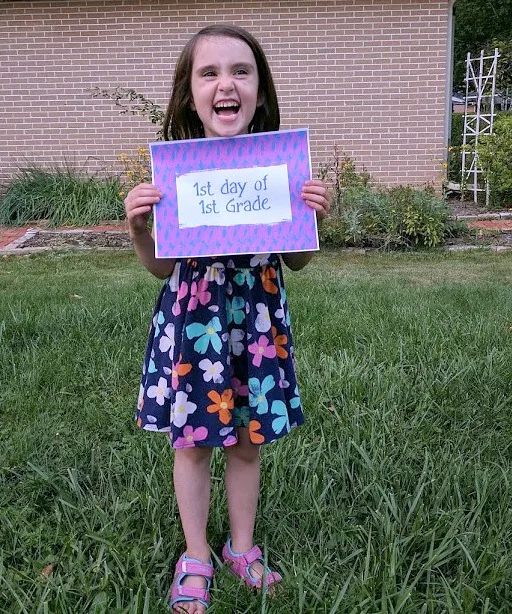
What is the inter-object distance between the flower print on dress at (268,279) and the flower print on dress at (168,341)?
26 cm

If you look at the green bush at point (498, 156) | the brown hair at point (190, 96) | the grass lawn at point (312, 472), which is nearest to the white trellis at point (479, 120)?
the green bush at point (498, 156)

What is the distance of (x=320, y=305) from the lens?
4102 millimetres

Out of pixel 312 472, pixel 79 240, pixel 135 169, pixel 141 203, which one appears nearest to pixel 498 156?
pixel 135 169

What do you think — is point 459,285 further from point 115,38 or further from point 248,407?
point 115,38

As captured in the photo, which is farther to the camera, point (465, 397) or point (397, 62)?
point (397, 62)

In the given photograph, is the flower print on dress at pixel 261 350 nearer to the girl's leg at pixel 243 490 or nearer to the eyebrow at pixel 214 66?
the girl's leg at pixel 243 490

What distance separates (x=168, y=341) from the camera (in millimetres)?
1681

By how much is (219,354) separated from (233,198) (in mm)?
389

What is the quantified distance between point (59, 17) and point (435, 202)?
5.41m

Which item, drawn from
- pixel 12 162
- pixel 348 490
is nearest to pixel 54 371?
pixel 348 490

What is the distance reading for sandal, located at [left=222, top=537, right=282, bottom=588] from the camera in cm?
175

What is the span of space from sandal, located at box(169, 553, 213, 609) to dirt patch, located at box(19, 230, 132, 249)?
5188mm

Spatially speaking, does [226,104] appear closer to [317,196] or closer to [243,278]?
[317,196]

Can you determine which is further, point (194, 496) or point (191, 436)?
point (194, 496)
